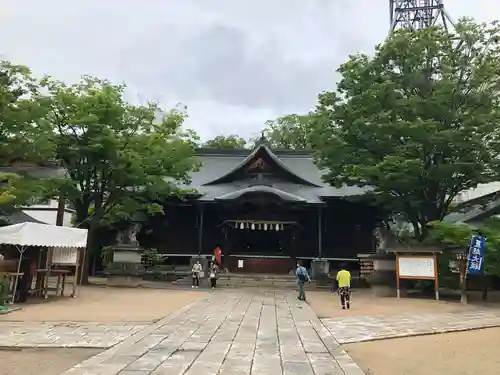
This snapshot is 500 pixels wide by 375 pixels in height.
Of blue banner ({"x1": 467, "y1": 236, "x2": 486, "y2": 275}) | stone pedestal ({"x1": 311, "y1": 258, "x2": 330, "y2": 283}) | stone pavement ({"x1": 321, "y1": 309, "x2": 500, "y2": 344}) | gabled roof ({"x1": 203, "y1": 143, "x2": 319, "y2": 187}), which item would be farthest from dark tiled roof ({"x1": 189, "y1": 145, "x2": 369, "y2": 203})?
stone pavement ({"x1": 321, "y1": 309, "x2": 500, "y2": 344})

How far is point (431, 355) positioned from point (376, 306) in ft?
24.9

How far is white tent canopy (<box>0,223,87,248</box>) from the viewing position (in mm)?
13352

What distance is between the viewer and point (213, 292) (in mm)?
19641

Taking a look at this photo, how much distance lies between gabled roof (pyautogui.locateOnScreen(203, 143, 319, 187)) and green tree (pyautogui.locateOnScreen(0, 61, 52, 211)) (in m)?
14.0

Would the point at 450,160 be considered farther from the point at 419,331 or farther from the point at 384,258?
the point at 419,331

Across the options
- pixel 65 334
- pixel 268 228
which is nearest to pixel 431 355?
pixel 65 334

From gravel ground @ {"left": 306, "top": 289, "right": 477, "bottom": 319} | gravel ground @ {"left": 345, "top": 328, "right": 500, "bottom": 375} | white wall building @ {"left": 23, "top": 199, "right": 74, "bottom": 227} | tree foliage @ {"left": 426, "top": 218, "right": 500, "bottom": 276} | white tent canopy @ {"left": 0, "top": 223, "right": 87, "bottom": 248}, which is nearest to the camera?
gravel ground @ {"left": 345, "top": 328, "right": 500, "bottom": 375}

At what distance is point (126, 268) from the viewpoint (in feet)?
73.2

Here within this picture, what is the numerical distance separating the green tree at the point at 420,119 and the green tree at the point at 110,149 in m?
7.59

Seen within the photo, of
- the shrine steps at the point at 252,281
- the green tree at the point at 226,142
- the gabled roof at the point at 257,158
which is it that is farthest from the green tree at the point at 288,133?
the shrine steps at the point at 252,281

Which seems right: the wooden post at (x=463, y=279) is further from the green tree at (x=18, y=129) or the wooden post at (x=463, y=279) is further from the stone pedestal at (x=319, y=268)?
the green tree at (x=18, y=129)

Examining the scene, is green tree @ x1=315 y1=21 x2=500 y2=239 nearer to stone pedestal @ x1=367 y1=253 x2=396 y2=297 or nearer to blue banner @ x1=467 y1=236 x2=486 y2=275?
stone pedestal @ x1=367 y1=253 x2=396 y2=297

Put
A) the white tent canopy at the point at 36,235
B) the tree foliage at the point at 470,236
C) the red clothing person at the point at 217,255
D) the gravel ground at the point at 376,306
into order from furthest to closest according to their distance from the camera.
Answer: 1. the red clothing person at the point at 217,255
2. the tree foliage at the point at 470,236
3. the gravel ground at the point at 376,306
4. the white tent canopy at the point at 36,235

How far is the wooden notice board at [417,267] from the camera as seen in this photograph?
18109 mm
